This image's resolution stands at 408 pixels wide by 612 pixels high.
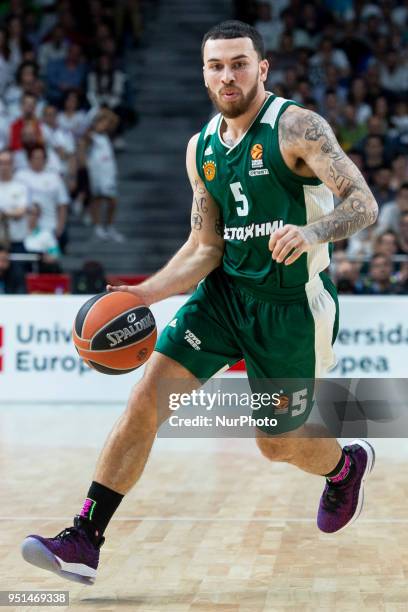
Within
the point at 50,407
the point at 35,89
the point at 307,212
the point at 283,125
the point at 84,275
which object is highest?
the point at 283,125

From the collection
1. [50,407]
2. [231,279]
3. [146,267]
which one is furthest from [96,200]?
[231,279]

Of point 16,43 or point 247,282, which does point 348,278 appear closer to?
point 247,282

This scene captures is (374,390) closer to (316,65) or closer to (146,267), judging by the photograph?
(146,267)

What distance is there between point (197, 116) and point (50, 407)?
709cm

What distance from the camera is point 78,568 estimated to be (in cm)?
436

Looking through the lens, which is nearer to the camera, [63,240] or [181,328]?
[181,328]

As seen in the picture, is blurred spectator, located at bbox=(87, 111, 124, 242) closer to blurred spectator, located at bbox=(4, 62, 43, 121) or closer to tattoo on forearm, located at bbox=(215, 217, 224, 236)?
blurred spectator, located at bbox=(4, 62, 43, 121)

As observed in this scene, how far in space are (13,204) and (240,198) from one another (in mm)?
8249

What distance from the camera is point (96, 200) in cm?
1470

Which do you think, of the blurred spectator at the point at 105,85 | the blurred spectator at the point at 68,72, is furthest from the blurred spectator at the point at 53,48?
the blurred spectator at the point at 105,85

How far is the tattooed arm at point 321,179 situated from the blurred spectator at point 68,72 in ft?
37.2

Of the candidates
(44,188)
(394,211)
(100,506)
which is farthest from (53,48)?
(100,506)

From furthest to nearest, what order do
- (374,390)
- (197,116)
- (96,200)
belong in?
1. (197,116)
2. (96,200)
3. (374,390)

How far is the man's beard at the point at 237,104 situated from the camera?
4602 mm
